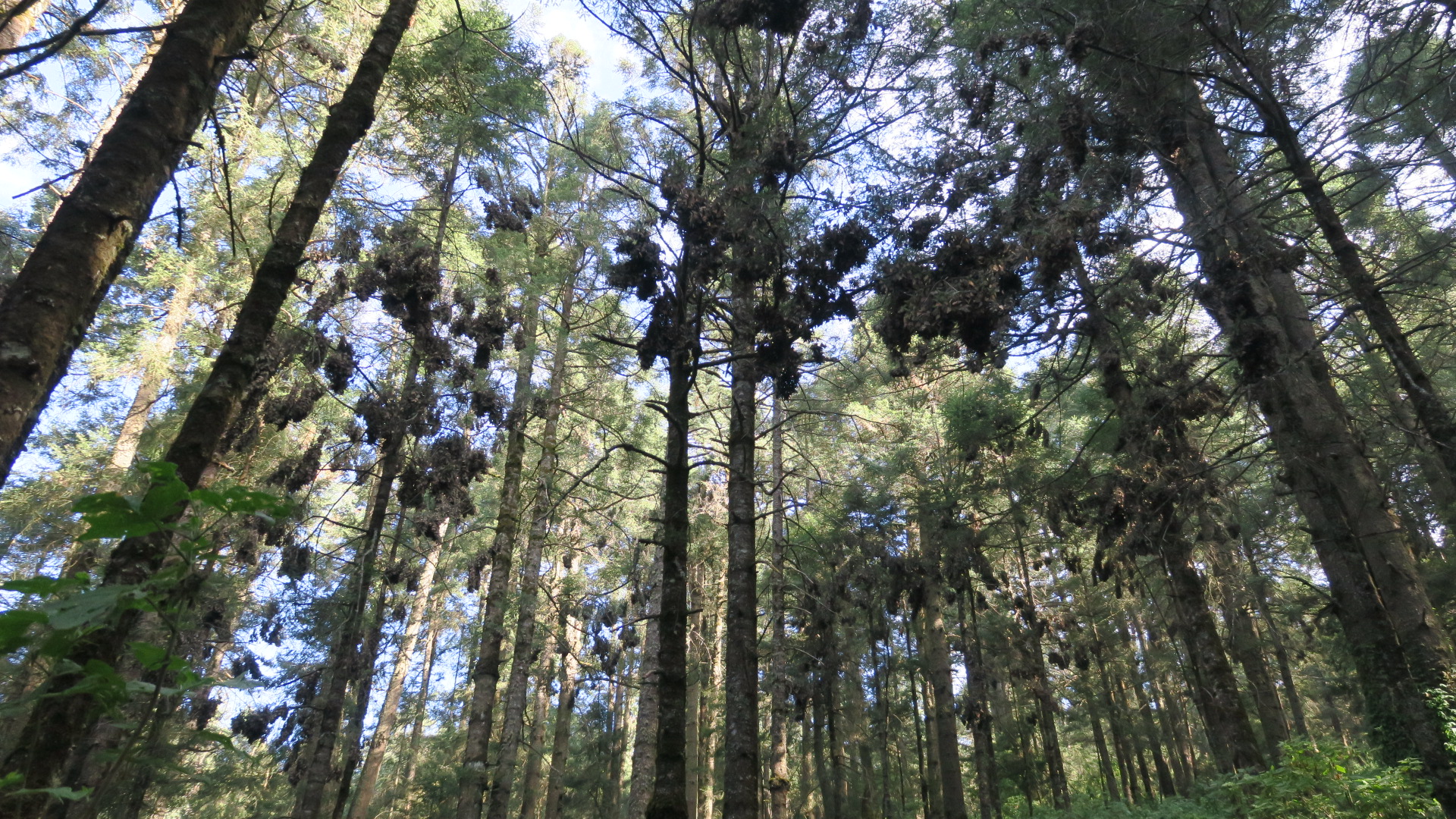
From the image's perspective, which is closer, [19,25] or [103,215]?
[103,215]

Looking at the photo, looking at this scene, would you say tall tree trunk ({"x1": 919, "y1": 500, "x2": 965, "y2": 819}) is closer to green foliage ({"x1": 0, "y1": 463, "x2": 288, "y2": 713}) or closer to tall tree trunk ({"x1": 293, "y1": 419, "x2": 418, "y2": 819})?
tall tree trunk ({"x1": 293, "y1": 419, "x2": 418, "y2": 819})

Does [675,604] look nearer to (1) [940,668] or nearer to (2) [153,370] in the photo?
(1) [940,668]

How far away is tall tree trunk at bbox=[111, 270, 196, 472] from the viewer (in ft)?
41.5

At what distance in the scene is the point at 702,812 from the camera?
75.3ft

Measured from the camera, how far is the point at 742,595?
316 inches

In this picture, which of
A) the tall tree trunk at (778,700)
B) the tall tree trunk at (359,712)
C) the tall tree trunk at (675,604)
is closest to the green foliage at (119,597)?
the tall tree trunk at (675,604)

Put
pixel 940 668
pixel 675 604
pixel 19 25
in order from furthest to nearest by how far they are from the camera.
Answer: pixel 940 668, pixel 19 25, pixel 675 604

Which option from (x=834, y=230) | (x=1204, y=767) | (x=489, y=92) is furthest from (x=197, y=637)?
(x=1204, y=767)

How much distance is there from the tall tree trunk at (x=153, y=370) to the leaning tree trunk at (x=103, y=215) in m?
12.2

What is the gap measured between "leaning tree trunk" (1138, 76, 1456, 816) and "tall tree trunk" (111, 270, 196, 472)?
16595 millimetres

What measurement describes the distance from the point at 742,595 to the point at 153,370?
1211 centimetres

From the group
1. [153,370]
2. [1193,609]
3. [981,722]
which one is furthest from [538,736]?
[1193,609]

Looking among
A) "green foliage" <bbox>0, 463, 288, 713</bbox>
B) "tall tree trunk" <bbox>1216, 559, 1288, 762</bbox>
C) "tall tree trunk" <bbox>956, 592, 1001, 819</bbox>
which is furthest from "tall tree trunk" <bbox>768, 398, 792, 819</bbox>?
"green foliage" <bbox>0, 463, 288, 713</bbox>

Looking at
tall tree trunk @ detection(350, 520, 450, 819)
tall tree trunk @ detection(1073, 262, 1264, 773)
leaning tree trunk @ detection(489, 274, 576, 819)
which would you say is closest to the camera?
tall tree trunk @ detection(1073, 262, 1264, 773)
